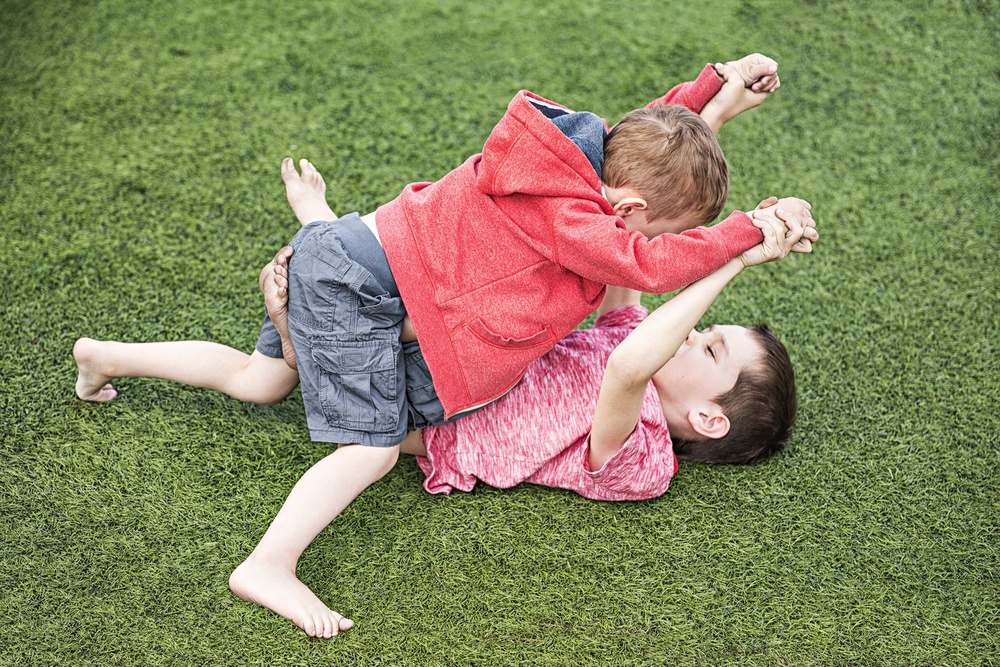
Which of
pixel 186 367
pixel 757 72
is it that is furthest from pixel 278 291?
pixel 757 72

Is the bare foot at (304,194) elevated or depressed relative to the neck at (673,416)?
elevated

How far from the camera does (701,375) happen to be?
2.26 meters

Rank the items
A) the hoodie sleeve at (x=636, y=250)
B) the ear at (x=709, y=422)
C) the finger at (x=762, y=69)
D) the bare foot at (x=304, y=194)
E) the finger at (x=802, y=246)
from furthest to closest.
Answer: the bare foot at (x=304, y=194) < the ear at (x=709, y=422) < the finger at (x=762, y=69) < the finger at (x=802, y=246) < the hoodie sleeve at (x=636, y=250)

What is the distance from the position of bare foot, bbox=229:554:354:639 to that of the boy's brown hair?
44.9 inches

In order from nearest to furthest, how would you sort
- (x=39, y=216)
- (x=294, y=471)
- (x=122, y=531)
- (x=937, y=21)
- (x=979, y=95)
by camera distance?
(x=122, y=531) < (x=294, y=471) < (x=39, y=216) < (x=979, y=95) < (x=937, y=21)

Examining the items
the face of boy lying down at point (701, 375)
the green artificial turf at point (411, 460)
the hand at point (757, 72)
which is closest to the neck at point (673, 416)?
the face of boy lying down at point (701, 375)

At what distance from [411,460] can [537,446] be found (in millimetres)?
357

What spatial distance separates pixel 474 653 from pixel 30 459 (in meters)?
1.22

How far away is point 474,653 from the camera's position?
6.19ft

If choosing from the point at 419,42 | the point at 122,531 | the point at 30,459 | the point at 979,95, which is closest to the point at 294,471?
the point at 122,531

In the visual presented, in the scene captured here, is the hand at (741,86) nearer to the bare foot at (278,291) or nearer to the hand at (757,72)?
the hand at (757,72)

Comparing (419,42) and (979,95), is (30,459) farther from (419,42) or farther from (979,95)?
(979,95)

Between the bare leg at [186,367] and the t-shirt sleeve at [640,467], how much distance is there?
33.5 inches

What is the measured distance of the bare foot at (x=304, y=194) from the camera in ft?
7.92
